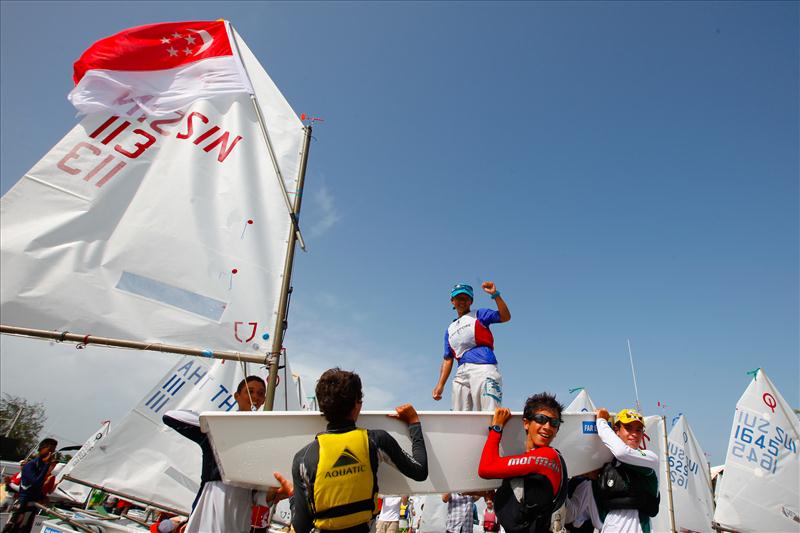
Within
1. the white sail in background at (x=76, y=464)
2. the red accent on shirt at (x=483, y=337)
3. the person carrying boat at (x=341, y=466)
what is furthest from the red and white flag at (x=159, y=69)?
the white sail in background at (x=76, y=464)

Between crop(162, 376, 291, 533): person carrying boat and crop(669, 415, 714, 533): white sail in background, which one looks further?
crop(669, 415, 714, 533): white sail in background

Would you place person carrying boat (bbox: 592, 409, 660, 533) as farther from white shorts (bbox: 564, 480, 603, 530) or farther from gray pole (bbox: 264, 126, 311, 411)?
gray pole (bbox: 264, 126, 311, 411)

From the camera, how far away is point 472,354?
4.65 meters

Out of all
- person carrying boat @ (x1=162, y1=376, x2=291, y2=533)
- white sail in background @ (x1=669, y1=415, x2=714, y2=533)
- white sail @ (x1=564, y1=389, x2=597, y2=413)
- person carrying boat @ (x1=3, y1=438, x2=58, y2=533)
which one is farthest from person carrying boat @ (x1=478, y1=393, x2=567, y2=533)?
white sail @ (x1=564, y1=389, x2=597, y2=413)

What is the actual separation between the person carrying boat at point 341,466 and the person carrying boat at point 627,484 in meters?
1.65

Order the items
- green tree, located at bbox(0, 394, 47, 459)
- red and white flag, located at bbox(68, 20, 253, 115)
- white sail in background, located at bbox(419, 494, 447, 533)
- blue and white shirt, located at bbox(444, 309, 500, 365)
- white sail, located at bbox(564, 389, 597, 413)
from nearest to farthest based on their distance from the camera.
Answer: blue and white shirt, located at bbox(444, 309, 500, 365), red and white flag, located at bbox(68, 20, 253, 115), white sail in background, located at bbox(419, 494, 447, 533), white sail, located at bbox(564, 389, 597, 413), green tree, located at bbox(0, 394, 47, 459)

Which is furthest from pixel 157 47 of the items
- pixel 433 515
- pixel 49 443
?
pixel 433 515

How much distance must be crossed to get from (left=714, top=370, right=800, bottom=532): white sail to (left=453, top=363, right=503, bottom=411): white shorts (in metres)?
11.9

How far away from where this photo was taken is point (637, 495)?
3.19 metres

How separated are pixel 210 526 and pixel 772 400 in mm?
15371

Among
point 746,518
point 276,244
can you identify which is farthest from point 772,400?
point 276,244

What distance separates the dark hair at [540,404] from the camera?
3070mm

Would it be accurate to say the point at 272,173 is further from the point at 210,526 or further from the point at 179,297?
the point at 210,526

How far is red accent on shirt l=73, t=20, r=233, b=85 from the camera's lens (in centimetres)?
514
